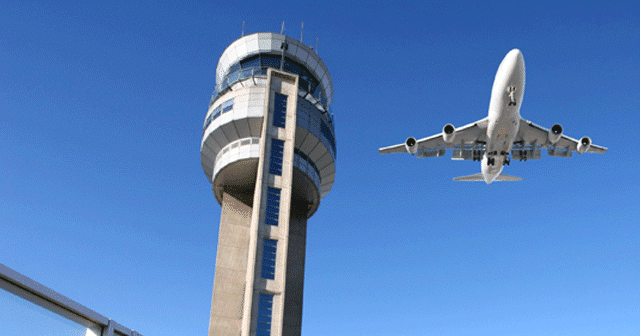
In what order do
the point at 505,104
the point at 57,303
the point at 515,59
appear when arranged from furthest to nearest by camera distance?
the point at 505,104 → the point at 515,59 → the point at 57,303

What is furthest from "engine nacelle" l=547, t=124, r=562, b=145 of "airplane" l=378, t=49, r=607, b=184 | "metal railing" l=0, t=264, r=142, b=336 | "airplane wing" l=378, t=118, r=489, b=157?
"metal railing" l=0, t=264, r=142, b=336

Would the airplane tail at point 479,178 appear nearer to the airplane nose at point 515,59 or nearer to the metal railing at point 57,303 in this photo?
the airplane nose at point 515,59

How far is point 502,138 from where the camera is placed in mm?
49844

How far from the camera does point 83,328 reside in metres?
12.8

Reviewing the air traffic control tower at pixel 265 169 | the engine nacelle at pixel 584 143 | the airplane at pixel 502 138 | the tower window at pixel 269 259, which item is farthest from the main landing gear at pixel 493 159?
the tower window at pixel 269 259

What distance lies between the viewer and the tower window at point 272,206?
161ft

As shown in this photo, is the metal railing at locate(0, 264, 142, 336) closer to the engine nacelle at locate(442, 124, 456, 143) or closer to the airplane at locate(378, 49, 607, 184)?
the airplane at locate(378, 49, 607, 184)

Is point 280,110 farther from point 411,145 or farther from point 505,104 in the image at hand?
point 505,104

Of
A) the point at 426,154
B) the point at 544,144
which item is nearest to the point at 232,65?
the point at 426,154

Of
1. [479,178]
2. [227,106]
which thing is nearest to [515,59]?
[479,178]

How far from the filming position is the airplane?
146ft

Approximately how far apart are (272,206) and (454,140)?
22266 millimetres

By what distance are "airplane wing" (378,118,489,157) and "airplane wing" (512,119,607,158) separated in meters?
4.19

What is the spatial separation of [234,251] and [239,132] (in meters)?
13.7
